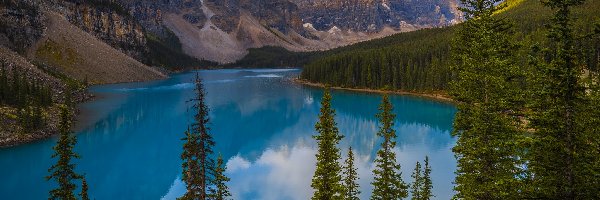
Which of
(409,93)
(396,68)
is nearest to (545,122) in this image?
(409,93)

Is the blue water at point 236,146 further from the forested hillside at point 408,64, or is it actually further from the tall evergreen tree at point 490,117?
the tall evergreen tree at point 490,117

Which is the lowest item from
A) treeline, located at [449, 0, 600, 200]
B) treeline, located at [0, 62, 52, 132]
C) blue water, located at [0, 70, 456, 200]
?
blue water, located at [0, 70, 456, 200]

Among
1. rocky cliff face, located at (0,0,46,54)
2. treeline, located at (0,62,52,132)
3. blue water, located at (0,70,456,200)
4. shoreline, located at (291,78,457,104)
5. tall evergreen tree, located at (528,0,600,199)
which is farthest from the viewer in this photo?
rocky cliff face, located at (0,0,46,54)

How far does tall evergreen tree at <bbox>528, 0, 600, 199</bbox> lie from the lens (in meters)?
16.0

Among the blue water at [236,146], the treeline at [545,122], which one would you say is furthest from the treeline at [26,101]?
the treeline at [545,122]

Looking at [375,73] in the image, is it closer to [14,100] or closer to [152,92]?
[152,92]

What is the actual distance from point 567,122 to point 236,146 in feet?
198

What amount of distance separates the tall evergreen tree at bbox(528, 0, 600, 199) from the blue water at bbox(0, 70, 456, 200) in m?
28.0

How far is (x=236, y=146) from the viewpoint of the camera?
7262 centimetres

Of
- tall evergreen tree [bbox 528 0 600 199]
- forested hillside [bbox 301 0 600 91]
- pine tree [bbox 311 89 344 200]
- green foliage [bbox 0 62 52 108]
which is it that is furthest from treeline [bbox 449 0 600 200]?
forested hillside [bbox 301 0 600 91]

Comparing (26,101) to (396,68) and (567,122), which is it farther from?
(396,68)

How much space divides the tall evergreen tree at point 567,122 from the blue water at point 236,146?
2798cm

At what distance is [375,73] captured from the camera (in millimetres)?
156625

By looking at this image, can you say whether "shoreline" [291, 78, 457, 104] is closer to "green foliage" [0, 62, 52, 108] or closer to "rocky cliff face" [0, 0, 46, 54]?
"green foliage" [0, 62, 52, 108]
